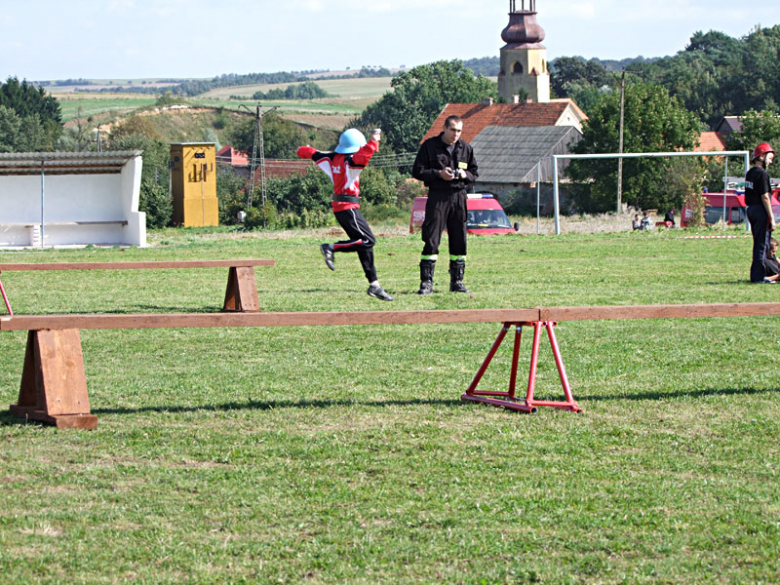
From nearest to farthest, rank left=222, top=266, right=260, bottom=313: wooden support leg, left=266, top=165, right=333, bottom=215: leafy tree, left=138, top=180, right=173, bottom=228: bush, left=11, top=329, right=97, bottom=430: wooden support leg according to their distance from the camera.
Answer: left=11, top=329, right=97, bottom=430: wooden support leg
left=222, top=266, right=260, bottom=313: wooden support leg
left=138, top=180, right=173, bottom=228: bush
left=266, top=165, right=333, bottom=215: leafy tree

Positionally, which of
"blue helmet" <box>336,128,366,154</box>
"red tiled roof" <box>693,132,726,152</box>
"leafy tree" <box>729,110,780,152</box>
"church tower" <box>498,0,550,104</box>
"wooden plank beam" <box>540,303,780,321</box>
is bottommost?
"wooden plank beam" <box>540,303,780,321</box>

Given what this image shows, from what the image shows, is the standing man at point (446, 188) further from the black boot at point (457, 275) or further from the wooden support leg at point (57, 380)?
the wooden support leg at point (57, 380)

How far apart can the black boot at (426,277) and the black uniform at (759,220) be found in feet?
14.4

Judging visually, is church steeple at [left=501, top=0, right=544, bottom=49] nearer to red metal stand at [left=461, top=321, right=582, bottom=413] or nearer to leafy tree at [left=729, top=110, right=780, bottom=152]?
leafy tree at [left=729, top=110, right=780, bottom=152]

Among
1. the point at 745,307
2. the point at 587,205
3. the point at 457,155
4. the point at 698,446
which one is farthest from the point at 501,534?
the point at 587,205

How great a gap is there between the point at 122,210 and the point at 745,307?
24767mm

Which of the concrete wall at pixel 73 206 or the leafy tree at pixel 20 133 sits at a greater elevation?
the leafy tree at pixel 20 133

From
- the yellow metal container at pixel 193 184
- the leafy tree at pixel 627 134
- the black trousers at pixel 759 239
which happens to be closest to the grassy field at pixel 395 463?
the black trousers at pixel 759 239

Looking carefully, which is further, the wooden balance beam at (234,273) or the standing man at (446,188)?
the standing man at (446,188)

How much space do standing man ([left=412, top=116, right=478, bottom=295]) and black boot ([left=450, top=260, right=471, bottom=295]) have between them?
1cm

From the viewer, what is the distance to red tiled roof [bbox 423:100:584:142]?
115 metres

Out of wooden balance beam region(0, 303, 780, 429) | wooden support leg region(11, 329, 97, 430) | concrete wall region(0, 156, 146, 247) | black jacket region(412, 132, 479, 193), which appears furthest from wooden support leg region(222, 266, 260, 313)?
concrete wall region(0, 156, 146, 247)

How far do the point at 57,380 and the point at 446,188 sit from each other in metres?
A: 6.95

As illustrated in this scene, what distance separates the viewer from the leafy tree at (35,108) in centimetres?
11688
